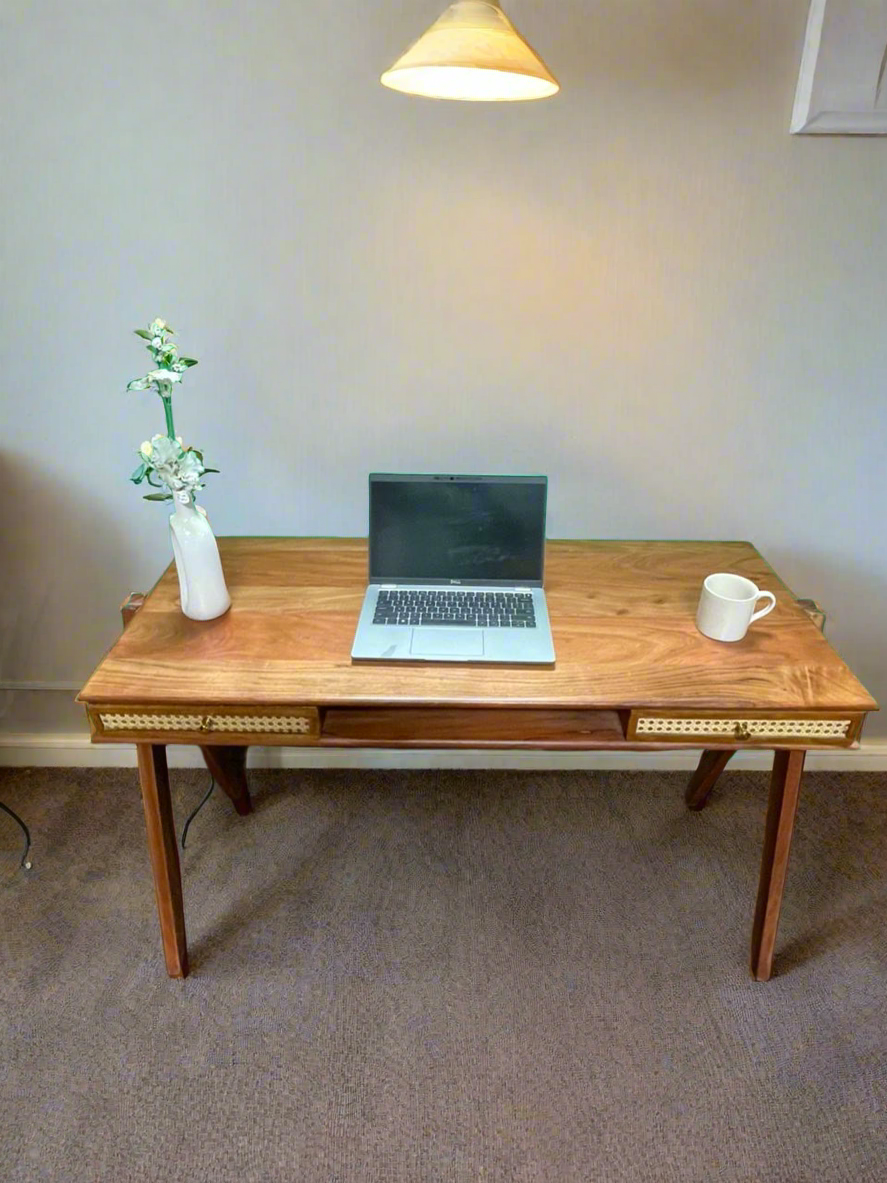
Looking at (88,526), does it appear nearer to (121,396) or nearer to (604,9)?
(121,396)

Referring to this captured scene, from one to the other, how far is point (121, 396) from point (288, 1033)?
1.32m

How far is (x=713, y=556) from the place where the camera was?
1719 millimetres

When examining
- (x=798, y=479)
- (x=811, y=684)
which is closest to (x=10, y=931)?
(x=811, y=684)

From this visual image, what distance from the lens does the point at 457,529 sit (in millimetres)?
1530

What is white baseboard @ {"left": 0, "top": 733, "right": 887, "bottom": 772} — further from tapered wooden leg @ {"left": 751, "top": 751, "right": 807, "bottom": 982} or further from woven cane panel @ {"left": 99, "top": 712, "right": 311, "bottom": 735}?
woven cane panel @ {"left": 99, "top": 712, "right": 311, "bottom": 735}

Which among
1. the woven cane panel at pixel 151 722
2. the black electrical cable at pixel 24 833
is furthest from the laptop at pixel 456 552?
the black electrical cable at pixel 24 833

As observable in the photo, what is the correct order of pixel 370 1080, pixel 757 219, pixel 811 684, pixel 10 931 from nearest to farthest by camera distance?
pixel 811 684 < pixel 370 1080 < pixel 757 219 < pixel 10 931

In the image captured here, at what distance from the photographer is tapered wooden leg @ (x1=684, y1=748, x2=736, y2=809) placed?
187 centimetres

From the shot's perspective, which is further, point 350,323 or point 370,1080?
point 350,323

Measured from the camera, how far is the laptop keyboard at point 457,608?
144cm

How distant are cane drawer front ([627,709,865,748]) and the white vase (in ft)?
2.50

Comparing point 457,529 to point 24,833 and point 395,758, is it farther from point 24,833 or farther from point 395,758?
point 24,833

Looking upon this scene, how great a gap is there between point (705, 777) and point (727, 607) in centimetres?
70

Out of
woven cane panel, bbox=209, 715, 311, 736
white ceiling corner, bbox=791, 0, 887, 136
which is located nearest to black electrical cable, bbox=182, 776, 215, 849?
woven cane panel, bbox=209, 715, 311, 736
